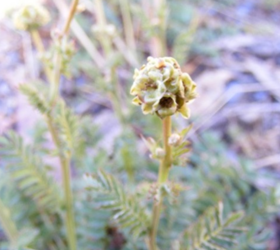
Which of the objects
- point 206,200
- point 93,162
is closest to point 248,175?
point 206,200

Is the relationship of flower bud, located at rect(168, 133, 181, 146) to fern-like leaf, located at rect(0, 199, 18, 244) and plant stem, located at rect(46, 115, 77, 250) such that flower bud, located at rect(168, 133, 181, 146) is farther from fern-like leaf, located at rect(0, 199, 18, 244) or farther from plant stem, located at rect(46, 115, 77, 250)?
fern-like leaf, located at rect(0, 199, 18, 244)

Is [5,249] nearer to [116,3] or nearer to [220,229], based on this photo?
[220,229]

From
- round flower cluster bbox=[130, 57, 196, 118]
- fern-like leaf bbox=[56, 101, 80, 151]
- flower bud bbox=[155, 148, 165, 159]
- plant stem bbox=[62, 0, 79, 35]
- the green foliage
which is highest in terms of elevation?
plant stem bbox=[62, 0, 79, 35]

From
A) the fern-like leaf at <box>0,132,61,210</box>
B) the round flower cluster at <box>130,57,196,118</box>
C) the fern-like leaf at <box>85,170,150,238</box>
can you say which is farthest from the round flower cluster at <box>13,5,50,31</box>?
the round flower cluster at <box>130,57,196,118</box>

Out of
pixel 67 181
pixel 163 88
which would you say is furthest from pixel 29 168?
pixel 163 88

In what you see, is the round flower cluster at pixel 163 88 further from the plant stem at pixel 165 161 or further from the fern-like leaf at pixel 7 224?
the fern-like leaf at pixel 7 224

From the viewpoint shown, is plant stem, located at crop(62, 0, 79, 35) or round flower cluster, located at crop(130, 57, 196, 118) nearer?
round flower cluster, located at crop(130, 57, 196, 118)
